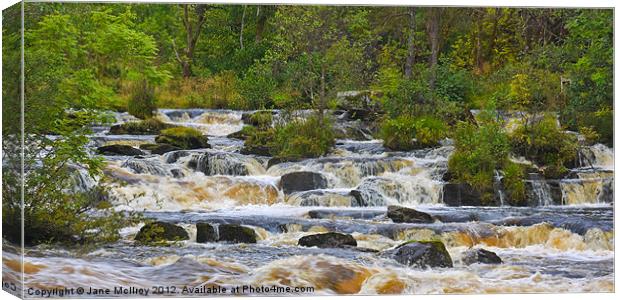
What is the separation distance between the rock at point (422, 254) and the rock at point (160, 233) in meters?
2.36

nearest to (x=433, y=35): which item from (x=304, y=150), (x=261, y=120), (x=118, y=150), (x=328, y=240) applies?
(x=304, y=150)

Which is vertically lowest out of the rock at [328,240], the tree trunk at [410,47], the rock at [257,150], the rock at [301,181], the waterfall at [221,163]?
the rock at [328,240]

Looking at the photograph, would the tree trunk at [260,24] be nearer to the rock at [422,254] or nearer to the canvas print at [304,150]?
the canvas print at [304,150]

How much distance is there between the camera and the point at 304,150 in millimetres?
15273

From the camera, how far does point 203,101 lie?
1502 centimetres

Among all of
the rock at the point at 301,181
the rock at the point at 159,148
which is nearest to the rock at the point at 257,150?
the rock at the point at 301,181

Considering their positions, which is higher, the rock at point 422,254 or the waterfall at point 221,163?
the waterfall at point 221,163

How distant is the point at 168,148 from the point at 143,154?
11.3 inches

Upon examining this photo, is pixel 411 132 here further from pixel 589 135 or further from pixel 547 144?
pixel 589 135

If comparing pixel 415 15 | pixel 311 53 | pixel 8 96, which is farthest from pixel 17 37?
pixel 415 15

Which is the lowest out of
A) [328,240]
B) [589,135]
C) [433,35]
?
[328,240]

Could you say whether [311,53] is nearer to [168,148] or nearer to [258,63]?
[258,63]

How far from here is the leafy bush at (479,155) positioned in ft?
50.8

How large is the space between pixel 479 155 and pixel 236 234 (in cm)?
302
